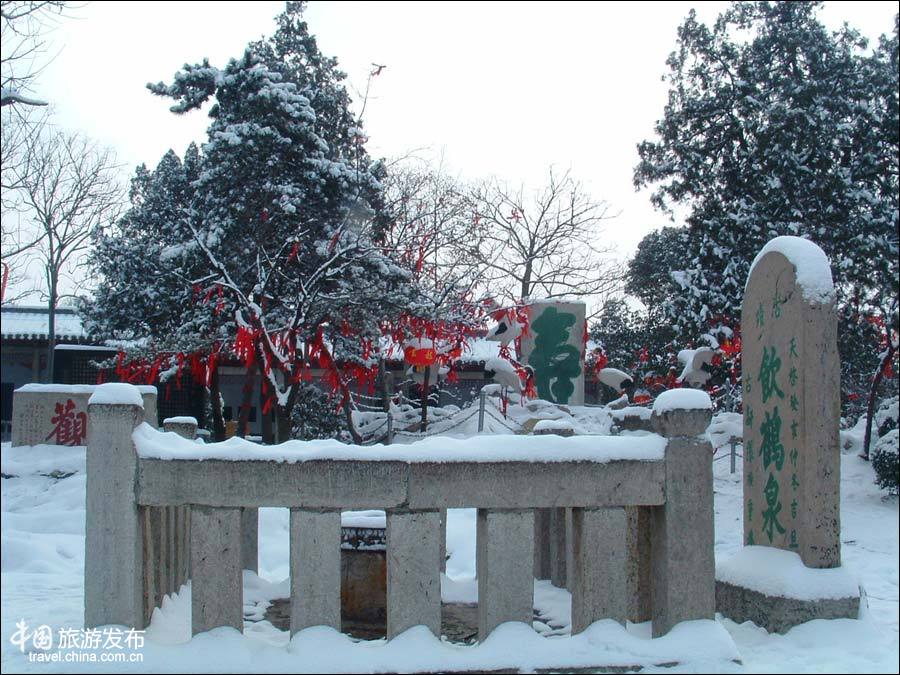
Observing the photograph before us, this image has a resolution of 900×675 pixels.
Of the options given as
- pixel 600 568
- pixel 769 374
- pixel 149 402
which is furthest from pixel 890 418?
pixel 149 402

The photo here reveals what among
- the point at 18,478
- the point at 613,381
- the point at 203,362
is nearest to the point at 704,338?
the point at 613,381

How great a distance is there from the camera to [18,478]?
39.8 ft

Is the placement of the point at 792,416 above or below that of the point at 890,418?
above

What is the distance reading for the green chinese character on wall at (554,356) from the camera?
10.2 m

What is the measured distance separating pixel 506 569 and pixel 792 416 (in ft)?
8.66

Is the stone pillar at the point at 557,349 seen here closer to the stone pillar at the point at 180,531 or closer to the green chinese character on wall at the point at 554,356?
the green chinese character on wall at the point at 554,356

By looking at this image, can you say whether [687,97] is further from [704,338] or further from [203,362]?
[203,362]

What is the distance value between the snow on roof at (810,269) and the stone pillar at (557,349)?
4561 millimetres

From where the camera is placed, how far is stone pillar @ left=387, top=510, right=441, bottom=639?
381 centimetres

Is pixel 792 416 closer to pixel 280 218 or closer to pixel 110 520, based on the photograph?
pixel 110 520

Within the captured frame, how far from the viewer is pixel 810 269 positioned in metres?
5.41

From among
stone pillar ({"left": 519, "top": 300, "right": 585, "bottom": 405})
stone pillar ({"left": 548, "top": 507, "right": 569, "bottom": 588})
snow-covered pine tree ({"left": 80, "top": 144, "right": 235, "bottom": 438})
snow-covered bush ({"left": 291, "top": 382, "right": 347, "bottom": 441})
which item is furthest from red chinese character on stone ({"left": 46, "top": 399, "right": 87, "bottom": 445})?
stone pillar ({"left": 548, "top": 507, "right": 569, "bottom": 588})

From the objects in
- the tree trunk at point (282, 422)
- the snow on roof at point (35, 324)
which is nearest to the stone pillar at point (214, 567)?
the tree trunk at point (282, 422)

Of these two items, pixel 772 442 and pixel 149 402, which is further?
pixel 772 442
